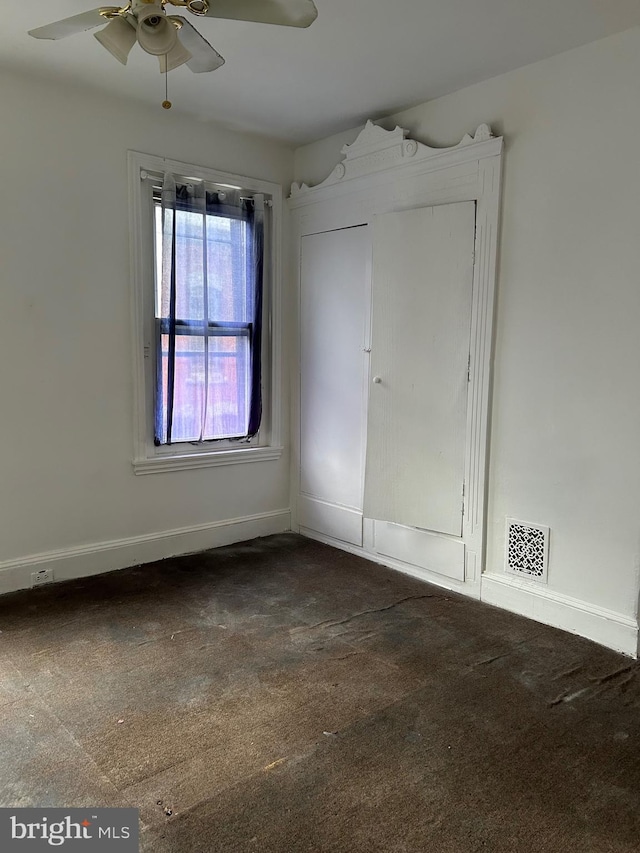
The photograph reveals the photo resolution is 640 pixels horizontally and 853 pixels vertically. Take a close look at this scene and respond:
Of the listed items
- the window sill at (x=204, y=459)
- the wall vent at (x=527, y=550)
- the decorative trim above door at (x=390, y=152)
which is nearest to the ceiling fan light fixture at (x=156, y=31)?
the decorative trim above door at (x=390, y=152)

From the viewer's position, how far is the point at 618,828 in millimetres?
1704

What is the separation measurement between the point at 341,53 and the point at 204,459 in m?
2.33

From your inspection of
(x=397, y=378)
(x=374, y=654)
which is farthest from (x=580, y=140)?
(x=374, y=654)

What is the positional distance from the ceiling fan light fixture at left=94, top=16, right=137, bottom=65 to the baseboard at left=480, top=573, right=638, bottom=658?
9.10ft

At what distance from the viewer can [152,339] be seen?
12.0ft

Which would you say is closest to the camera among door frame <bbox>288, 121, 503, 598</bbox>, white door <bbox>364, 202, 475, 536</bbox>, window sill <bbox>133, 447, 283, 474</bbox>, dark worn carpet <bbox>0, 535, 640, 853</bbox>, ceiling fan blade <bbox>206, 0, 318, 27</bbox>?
dark worn carpet <bbox>0, 535, 640, 853</bbox>

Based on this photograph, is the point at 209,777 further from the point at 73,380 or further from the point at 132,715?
the point at 73,380

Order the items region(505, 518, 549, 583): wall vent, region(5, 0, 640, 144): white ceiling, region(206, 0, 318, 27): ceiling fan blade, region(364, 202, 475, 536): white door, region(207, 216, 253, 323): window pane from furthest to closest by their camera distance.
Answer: region(207, 216, 253, 323): window pane < region(364, 202, 475, 536): white door < region(505, 518, 549, 583): wall vent < region(5, 0, 640, 144): white ceiling < region(206, 0, 318, 27): ceiling fan blade

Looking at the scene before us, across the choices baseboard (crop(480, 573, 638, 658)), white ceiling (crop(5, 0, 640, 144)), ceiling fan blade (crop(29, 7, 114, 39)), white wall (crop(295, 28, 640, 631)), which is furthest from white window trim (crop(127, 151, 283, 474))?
baseboard (crop(480, 573, 638, 658))

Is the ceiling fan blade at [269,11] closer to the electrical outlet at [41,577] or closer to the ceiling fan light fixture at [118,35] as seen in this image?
the ceiling fan light fixture at [118,35]

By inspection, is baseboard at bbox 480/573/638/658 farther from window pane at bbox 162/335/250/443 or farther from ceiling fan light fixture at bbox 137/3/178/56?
ceiling fan light fixture at bbox 137/3/178/56

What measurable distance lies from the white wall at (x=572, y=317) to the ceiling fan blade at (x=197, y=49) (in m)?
1.52

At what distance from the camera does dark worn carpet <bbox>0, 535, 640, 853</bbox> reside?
1.72 m

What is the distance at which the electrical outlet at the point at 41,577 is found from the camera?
3.31 m
